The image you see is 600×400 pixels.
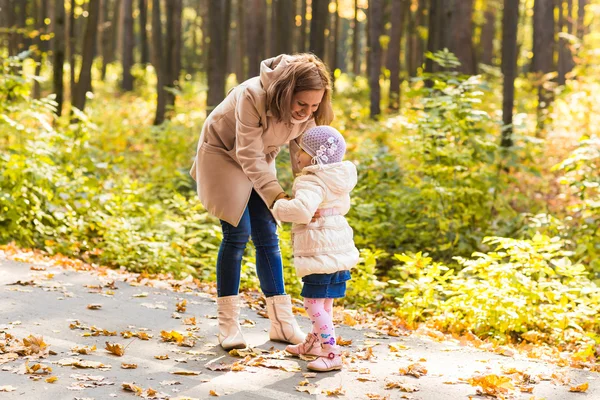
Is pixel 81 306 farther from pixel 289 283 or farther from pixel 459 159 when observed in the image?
pixel 459 159

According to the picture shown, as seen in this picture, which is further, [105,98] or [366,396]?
[105,98]

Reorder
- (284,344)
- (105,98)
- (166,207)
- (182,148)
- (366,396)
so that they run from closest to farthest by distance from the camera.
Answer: (366,396), (284,344), (166,207), (182,148), (105,98)

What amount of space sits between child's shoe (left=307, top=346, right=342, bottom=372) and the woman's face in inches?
59.1

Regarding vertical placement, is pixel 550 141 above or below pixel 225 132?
below

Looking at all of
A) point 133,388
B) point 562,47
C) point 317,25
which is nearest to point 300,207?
point 133,388

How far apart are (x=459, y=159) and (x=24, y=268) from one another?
16.6 feet

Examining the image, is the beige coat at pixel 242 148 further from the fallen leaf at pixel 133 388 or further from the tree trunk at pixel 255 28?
the tree trunk at pixel 255 28

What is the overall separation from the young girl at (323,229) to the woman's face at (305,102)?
0.14 meters

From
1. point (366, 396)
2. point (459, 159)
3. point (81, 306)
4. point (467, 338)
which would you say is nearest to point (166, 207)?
point (459, 159)

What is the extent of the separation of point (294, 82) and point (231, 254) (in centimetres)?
128

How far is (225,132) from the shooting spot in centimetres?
493

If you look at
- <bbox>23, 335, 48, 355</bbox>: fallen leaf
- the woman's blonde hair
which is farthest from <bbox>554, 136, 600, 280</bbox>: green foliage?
<bbox>23, 335, 48, 355</bbox>: fallen leaf

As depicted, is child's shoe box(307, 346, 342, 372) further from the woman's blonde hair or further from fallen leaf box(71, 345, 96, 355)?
the woman's blonde hair

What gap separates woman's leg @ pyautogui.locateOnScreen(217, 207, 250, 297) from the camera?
4.98 meters
